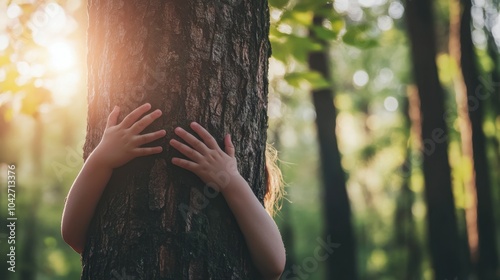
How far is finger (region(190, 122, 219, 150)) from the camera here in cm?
182

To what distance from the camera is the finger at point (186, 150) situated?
5.86 ft

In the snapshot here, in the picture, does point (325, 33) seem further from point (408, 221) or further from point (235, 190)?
point (408, 221)

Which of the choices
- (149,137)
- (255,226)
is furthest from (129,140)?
(255,226)

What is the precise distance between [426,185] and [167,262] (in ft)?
22.3

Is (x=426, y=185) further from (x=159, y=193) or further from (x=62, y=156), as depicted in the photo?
(x=62, y=156)

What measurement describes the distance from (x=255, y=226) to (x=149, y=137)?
0.52 metres

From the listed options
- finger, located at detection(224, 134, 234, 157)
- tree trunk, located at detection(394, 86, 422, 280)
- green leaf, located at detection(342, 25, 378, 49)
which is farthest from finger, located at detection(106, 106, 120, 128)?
tree trunk, located at detection(394, 86, 422, 280)

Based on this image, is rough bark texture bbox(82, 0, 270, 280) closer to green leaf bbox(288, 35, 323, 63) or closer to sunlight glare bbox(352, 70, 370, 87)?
green leaf bbox(288, 35, 323, 63)

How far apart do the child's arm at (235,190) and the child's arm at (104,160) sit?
0.39ft

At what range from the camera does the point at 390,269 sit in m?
25.6

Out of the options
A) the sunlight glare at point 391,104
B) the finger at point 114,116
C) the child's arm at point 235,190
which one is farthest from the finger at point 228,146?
the sunlight glare at point 391,104

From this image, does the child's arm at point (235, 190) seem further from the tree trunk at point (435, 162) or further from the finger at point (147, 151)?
the tree trunk at point (435, 162)

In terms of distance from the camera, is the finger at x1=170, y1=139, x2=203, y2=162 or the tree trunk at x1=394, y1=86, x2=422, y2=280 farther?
the tree trunk at x1=394, y1=86, x2=422, y2=280

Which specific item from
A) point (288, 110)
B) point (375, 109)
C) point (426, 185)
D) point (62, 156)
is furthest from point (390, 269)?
point (426, 185)
